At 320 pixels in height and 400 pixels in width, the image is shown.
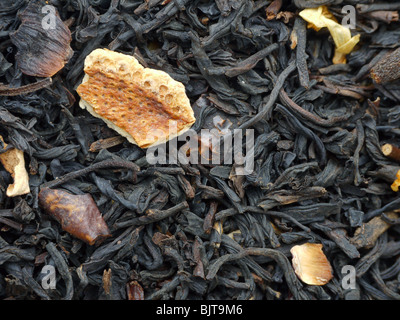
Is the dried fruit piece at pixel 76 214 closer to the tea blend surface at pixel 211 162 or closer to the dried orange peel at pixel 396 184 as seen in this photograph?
the tea blend surface at pixel 211 162

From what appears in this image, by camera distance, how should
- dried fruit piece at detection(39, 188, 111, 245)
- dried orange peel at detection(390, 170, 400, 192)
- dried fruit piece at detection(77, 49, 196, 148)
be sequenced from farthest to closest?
dried orange peel at detection(390, 170, 400, 192)
dried fruit piece at detection(77, 49, 196, 148)
dried fruit piece at detection(39, 188, 111, 245)

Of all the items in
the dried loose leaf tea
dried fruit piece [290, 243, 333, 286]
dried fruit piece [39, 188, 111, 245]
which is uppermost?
the dried loose leaf tea

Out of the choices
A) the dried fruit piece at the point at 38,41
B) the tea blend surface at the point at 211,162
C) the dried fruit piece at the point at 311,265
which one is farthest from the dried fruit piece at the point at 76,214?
the dried fruit piece at the point at 311,265

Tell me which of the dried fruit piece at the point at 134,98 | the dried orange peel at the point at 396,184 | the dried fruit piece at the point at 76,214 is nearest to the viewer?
the dried fruit piece at the point at 76,214

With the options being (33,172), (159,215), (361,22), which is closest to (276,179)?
(159,215)

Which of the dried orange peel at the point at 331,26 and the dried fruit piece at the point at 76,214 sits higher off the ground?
the dried orange peel at the point at 331,26

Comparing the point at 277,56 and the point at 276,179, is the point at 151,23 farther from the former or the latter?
the point at 276,179

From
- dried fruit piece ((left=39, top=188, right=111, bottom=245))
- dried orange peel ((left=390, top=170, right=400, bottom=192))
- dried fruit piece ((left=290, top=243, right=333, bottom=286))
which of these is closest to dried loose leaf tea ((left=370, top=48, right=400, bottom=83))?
dried orange peel ((left=390, top=170, right=400, bottom=192))

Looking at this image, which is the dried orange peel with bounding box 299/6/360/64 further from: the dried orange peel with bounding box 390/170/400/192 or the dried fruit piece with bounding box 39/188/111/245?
the dried fruit piece with bounding box 39/188/111/245
